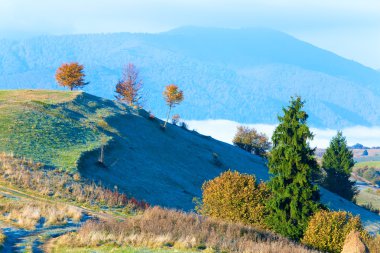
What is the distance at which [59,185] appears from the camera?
39.8 meters

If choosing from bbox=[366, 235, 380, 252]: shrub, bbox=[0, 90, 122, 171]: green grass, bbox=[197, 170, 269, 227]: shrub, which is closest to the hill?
bbox=[0, 90, 122, 171]: green grass

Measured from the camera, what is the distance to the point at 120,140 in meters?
65.7

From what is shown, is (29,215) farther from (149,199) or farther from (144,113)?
(144,113)

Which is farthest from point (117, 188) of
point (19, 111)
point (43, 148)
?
point (19, 111)

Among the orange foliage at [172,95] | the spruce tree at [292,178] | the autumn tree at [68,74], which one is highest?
the autumn tree at [68,74]

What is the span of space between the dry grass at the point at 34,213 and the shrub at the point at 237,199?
11085 millimetres

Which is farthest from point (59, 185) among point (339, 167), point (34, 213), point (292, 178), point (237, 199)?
point (339, 167)

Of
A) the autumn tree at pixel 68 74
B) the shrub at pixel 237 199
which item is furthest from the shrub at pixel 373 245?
the autumn tree at pixel 68 74

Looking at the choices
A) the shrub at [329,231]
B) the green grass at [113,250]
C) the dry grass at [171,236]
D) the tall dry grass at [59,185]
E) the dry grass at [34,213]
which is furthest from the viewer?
the tall dry grass at [59,185]

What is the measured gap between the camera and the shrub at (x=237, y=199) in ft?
123

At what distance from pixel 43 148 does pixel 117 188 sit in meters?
9.35

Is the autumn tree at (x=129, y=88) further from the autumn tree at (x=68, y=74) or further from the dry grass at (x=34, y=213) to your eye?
the dry grass at (x=34, y=213)

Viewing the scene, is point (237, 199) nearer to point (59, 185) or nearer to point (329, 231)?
point (329, 231)

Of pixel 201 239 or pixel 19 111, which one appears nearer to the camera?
pixel 201 239
